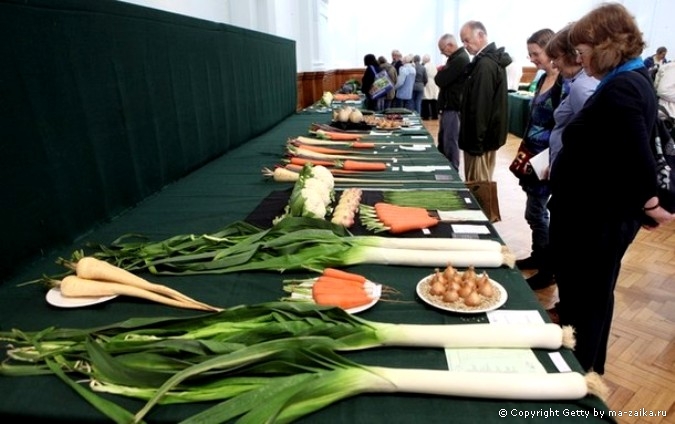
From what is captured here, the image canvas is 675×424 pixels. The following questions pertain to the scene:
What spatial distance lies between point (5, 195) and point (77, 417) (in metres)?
1.00

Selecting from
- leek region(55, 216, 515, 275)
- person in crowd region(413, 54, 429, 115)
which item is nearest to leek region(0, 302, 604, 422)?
leek region(55, 216, 515, 275)

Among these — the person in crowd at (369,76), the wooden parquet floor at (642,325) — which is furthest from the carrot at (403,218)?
the person in crowd at (369,76)

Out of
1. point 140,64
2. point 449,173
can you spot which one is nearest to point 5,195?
point 140,64

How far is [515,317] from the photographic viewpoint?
1.16 meters

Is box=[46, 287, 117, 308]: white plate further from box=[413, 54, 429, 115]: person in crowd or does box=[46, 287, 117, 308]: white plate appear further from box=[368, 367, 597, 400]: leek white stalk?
box=[413, 54, 429, 115]: person in crowd

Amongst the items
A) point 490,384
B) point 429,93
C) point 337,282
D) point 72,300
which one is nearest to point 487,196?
point 337,282

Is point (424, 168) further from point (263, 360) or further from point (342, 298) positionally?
point (263, 360)

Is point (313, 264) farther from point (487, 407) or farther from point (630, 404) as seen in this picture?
point (630, 404)

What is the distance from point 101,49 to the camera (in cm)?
207

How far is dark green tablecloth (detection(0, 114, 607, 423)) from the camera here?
0.89 meters

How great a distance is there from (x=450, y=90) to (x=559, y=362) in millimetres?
3640

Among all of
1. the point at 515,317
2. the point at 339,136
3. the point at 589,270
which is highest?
the point at 339,136

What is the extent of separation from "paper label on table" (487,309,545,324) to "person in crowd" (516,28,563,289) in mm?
1364

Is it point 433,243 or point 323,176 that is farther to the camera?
point 323,176
